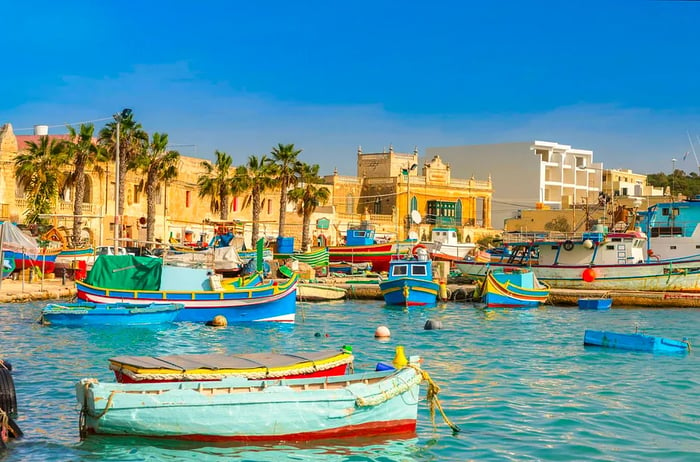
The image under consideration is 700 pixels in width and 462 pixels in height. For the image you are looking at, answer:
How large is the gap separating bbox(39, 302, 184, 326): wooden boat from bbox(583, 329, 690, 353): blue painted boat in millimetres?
13267

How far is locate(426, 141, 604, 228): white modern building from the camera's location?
284 feet

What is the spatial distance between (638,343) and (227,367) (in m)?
14.6

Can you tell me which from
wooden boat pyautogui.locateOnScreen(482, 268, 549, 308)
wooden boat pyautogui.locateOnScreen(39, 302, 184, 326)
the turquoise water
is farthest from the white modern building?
wooden boat pyautogui.locateOnScreen(39, 302, 184, 326)

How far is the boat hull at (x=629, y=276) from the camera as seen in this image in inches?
1708

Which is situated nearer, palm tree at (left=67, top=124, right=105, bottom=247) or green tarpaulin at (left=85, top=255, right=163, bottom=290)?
green tarpaulin at (left=85, top=255, right=163, bottom=290)

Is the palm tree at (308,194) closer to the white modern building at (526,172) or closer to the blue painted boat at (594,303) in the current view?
the blue painted boat at (594,303)

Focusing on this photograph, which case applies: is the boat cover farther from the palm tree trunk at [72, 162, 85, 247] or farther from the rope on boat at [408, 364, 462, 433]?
the palm tree trunk at [72, 162, 85, 247]

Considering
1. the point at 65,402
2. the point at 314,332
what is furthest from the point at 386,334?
the point at 65,402

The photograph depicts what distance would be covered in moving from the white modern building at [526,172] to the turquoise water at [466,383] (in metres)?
51.7

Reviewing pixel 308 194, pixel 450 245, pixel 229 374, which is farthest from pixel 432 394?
pixel 450 245

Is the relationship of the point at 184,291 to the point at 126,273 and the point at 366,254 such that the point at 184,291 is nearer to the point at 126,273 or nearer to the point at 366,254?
the point at 126,273

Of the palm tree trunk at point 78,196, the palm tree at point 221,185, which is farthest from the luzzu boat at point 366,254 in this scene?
the palm tree trunk at point 78,196

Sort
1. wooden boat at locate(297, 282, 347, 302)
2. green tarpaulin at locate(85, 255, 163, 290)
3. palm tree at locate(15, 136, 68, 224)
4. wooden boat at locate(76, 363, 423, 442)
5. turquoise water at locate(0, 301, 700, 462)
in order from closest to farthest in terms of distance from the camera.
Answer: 1. wooden boat at locate(76, 363, 423, 442)
2. turquoise water at locate(0, 301, 700, 462)
3. green tarpaulin at locate(85, 255, 163, 290)
4. wooden boat at locate(297, 282, 347, 302)
5. palm tree at locate(15, 136, 68, 224)

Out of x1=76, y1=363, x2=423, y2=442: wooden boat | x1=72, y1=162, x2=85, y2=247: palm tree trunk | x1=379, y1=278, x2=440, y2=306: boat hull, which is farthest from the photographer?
x1=72, y1=162, x2=85, y2=247: palm tree trunk
